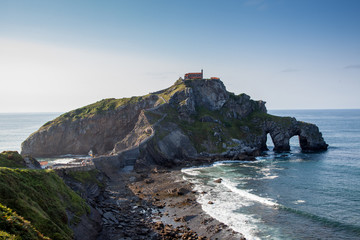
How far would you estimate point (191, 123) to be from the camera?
97.8m

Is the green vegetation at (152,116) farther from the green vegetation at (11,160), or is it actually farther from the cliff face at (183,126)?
the green vegetation at (11,160)

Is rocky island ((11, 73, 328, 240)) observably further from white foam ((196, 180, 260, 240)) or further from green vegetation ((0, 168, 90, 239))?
white foam ((196, 180, 260, 240))

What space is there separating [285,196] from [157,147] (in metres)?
42.9

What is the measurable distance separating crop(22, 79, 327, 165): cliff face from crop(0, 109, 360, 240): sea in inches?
542

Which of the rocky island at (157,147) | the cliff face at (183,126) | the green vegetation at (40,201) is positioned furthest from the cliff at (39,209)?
the cliff face at (183,126)

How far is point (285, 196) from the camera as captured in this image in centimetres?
4862

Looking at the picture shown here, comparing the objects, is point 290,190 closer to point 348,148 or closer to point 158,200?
point 158,200

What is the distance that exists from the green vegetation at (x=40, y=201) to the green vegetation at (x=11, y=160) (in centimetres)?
962

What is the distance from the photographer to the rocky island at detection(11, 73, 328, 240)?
3722 centimetres

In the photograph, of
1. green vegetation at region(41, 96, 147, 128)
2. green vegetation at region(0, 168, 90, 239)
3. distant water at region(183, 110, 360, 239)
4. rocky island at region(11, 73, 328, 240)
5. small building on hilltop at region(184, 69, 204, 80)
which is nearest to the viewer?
green vegetation at region(0, 168, 90, 239)

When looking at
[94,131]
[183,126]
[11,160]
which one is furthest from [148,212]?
[94,131]

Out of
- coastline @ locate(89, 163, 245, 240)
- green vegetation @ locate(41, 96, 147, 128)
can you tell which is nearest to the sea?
coastline @ locate(89, 163, 245, 240)

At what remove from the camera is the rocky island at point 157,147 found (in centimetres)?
3722

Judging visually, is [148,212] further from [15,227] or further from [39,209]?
[15,227]
